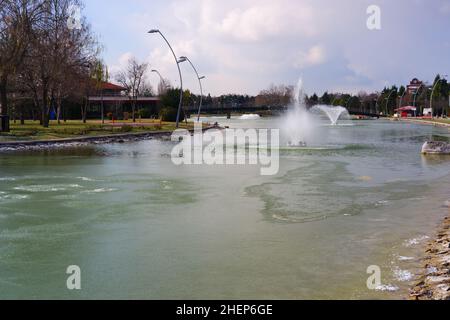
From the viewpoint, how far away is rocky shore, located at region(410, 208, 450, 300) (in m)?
6.59

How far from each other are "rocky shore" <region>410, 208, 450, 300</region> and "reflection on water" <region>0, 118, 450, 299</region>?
212 mm

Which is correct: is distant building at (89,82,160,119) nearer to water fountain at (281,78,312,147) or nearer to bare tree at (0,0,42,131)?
water fountain at (281,78,312,147)

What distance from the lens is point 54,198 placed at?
14219mm

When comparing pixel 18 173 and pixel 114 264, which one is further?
pixel 18 173

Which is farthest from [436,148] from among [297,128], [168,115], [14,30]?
[168,115]

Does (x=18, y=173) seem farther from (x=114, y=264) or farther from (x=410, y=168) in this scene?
(x=410, y=168)

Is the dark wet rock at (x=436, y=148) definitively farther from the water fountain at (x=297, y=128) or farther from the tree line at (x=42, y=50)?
the tree line at (x=42, y=50)

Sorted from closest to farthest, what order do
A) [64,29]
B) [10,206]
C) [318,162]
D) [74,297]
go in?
1. [74,297]
2. [10,206]
3. [318,162]
4. [64,29]

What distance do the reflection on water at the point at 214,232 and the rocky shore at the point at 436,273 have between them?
212 millimetres

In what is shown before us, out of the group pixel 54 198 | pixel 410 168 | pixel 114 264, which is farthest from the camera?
pixel 410 168

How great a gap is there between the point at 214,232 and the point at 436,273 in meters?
4.37

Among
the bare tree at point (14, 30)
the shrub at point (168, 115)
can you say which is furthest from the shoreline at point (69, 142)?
the shrub at point (168, 115)
